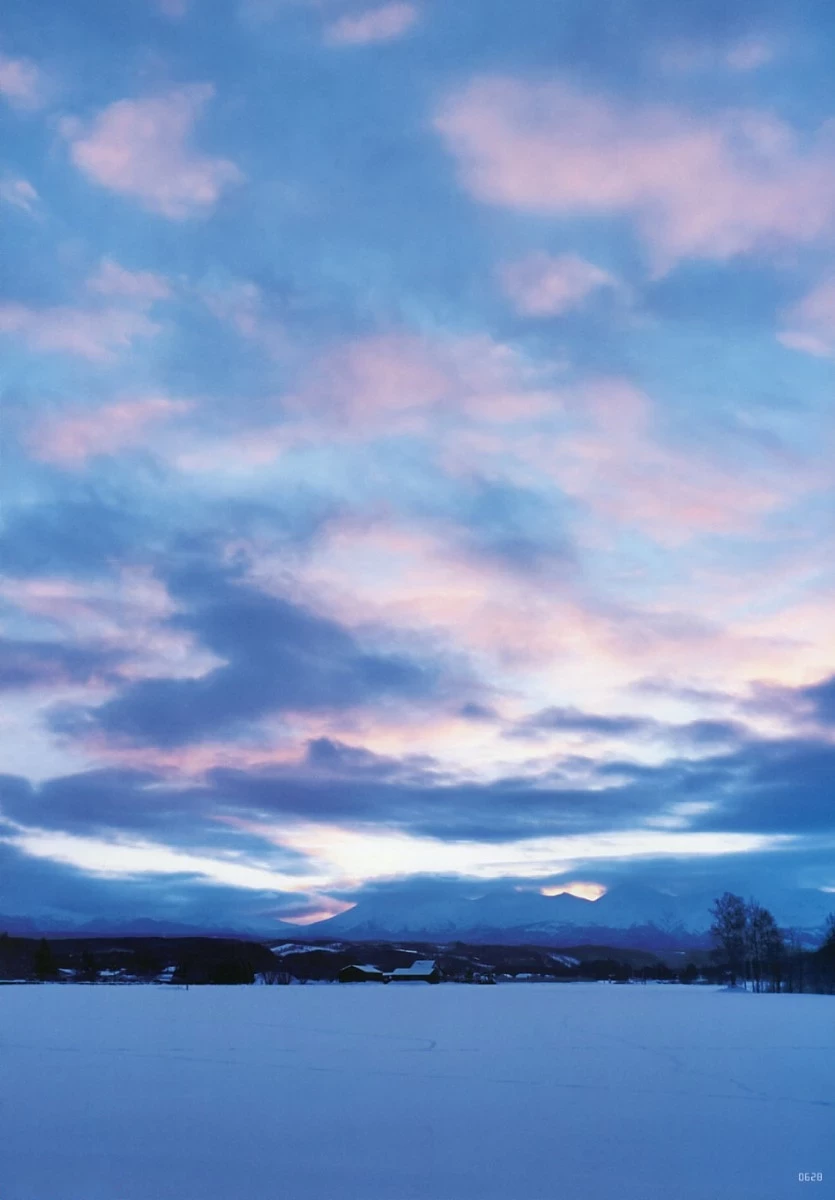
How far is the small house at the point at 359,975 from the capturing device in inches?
6255

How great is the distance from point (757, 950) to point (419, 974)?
165ft

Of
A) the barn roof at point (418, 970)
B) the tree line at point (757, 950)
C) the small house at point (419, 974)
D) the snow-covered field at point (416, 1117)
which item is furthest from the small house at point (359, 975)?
the snow-covered field at point (416, 1117)

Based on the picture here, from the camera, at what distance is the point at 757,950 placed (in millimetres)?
124938

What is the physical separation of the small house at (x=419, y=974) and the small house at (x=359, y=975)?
170 centimetres

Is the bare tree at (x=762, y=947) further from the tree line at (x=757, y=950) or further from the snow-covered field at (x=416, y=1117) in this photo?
the snow-covered field at (x=416, y=1117)

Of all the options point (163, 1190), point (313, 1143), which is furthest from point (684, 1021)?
point (163, 1190)

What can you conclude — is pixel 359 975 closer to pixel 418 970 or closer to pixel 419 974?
pixel 418 970

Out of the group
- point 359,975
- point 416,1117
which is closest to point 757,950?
point 359,975

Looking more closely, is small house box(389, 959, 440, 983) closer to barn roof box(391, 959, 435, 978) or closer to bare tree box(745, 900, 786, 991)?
barn roof box(391, 959, 435, 978)

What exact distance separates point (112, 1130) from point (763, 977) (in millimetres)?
120177

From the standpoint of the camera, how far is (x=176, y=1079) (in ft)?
90.1

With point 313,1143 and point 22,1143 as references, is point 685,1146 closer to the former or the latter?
point 313,1143

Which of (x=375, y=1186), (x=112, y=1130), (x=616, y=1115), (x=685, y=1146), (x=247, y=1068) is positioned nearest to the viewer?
(x=375, y=1186)

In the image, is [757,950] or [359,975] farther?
[359,975]
